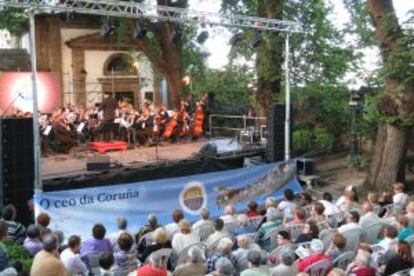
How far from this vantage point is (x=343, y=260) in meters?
6.75

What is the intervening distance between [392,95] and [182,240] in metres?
7.46

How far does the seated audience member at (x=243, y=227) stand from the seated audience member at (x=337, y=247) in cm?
206

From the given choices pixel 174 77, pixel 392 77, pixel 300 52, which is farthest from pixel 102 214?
pixel 174 77

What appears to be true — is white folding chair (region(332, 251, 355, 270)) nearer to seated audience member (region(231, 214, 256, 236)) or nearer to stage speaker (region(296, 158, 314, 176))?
seated audience member (region(231, 214, 256, 236))

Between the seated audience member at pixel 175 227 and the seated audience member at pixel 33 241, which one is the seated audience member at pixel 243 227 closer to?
the seated audience member at pixel 175 227

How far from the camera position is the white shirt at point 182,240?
733 centimetres

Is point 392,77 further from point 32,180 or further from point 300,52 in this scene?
point 32,180

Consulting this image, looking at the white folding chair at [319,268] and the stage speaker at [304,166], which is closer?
the white folding chair at [319,268]

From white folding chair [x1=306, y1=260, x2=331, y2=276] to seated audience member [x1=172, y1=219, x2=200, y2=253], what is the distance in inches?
67.3

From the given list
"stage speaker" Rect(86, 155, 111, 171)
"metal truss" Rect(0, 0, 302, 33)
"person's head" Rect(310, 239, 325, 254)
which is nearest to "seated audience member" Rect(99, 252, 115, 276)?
"person's head" Rect(310, 239, 325, 254)


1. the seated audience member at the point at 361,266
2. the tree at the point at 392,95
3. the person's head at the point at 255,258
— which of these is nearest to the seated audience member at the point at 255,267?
the person's head at the point at 255,258

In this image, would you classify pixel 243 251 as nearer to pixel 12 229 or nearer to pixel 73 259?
pixel 73 259

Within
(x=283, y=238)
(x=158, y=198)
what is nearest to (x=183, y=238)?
(x=283, y=238)

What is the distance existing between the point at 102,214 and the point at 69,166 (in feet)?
9.84
